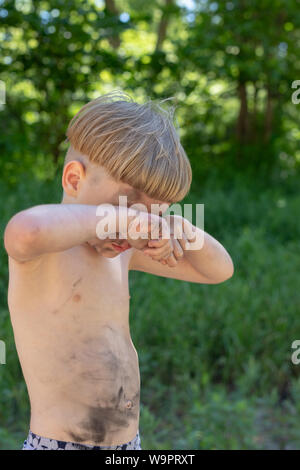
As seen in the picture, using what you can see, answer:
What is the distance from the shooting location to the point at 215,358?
3.32 meters

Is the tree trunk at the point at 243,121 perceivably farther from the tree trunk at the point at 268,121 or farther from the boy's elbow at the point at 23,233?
the boy's elbow at the point at 23,233

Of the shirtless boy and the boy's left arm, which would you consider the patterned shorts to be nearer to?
the shirtless boy

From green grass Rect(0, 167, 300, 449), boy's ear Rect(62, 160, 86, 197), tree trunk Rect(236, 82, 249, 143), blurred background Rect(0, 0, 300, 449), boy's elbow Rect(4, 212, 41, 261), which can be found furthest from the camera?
tree trunk Rect(236, 82, 249, 143)

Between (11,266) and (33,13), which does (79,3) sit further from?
(11,266)

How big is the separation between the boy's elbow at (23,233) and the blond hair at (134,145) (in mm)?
274

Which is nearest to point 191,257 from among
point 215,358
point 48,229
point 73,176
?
point 73,176

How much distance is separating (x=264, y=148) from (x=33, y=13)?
3.61 m

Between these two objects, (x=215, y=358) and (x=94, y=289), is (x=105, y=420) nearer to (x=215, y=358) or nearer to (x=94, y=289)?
(x=94, y=289)

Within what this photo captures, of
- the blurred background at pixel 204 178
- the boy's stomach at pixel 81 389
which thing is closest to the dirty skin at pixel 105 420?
the boy's stomach at pixel 81 389

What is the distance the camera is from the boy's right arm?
1117 mm

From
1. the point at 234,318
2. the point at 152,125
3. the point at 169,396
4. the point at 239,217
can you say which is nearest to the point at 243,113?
the point at 239,217

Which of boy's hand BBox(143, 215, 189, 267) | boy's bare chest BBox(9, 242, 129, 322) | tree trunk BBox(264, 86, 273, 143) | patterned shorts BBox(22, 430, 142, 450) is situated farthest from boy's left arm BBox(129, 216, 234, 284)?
tree trunk BBox(264, 86, 273, 143)

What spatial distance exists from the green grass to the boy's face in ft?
4.74

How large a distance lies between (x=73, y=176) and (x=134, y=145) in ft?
0.55
